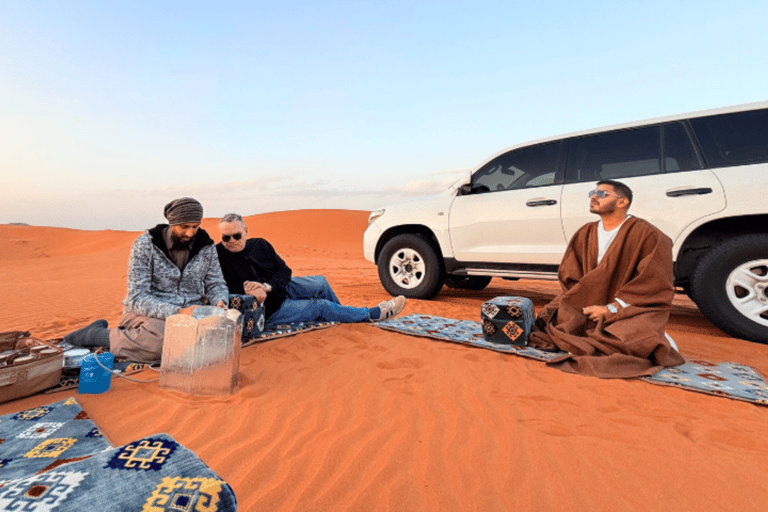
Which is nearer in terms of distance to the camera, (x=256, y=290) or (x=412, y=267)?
(x=256, y=290)

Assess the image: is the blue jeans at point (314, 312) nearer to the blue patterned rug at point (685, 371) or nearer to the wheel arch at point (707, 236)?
the blue patterned rug at point (685, 371)

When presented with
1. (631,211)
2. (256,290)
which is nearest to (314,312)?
(256,290)

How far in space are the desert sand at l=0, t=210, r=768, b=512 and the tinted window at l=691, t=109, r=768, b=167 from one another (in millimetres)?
1956

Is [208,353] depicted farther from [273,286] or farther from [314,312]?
[314,312]

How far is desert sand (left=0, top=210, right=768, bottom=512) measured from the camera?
6.19 ft

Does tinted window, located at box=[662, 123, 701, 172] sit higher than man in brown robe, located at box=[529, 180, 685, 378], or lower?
higher

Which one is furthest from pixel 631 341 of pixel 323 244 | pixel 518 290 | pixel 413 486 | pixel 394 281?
pixel 323 244

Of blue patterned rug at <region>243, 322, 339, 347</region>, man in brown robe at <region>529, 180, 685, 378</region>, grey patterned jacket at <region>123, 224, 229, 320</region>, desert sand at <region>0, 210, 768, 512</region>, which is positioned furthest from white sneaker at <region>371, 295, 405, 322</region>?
grey patterned jacket at <region>123, 224, 229, 320</region>

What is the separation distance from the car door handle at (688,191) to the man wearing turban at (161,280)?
488cm

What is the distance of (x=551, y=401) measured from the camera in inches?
114

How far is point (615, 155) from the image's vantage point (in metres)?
5.30

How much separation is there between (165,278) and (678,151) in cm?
558

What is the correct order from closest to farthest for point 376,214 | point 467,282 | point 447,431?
point 447,431
point 376,214
point 467,282

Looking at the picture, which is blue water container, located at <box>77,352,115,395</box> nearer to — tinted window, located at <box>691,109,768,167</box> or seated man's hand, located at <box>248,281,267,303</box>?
seated man's hand, located at <box>248,281,267,303</box>
